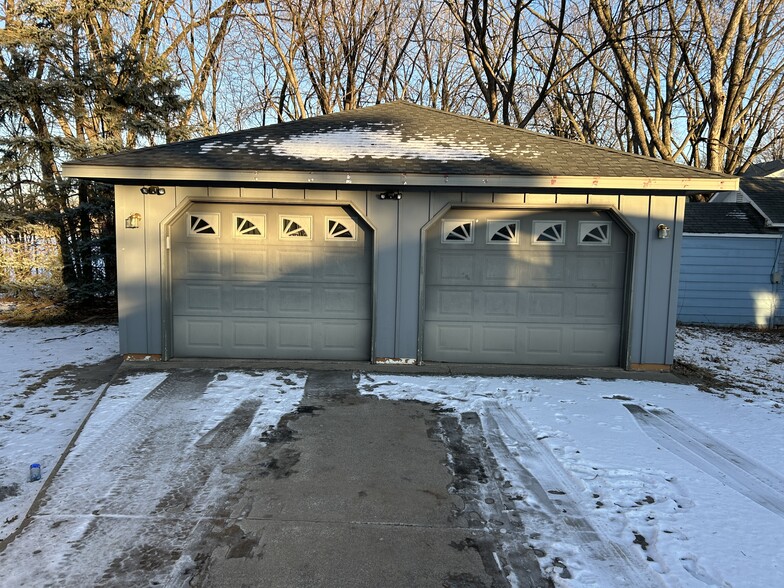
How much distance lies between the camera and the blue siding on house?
1200 cm

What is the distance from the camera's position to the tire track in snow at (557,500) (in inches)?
105

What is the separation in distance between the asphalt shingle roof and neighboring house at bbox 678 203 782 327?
22.0 feet

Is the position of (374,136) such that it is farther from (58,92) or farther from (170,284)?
(58,92)

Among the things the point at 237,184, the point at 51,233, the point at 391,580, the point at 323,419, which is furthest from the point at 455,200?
the point at 51,233

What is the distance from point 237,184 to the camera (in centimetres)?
641

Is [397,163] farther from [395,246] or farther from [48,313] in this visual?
[48,313]

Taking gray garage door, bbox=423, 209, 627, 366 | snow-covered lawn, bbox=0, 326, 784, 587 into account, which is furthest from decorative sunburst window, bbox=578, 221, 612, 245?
snow-covered lawn, bbox=0, 326, 784, 587

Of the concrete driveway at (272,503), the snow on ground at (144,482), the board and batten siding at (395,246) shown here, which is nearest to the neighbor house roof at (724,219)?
the board and batten siding at (395,246)

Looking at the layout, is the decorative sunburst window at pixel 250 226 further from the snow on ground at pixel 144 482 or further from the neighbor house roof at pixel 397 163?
the snow on ground at pixel 144 482

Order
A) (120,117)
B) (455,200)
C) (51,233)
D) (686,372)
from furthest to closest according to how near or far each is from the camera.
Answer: (120,117), (51,233), (686,372), (455,200)

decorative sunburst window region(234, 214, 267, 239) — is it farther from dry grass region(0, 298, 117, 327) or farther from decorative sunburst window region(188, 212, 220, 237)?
dry grass region(0, 298, 117, 327)

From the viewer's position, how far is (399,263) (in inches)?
259

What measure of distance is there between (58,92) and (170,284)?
689cm

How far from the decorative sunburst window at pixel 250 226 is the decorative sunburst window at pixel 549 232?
3656 millimetres
